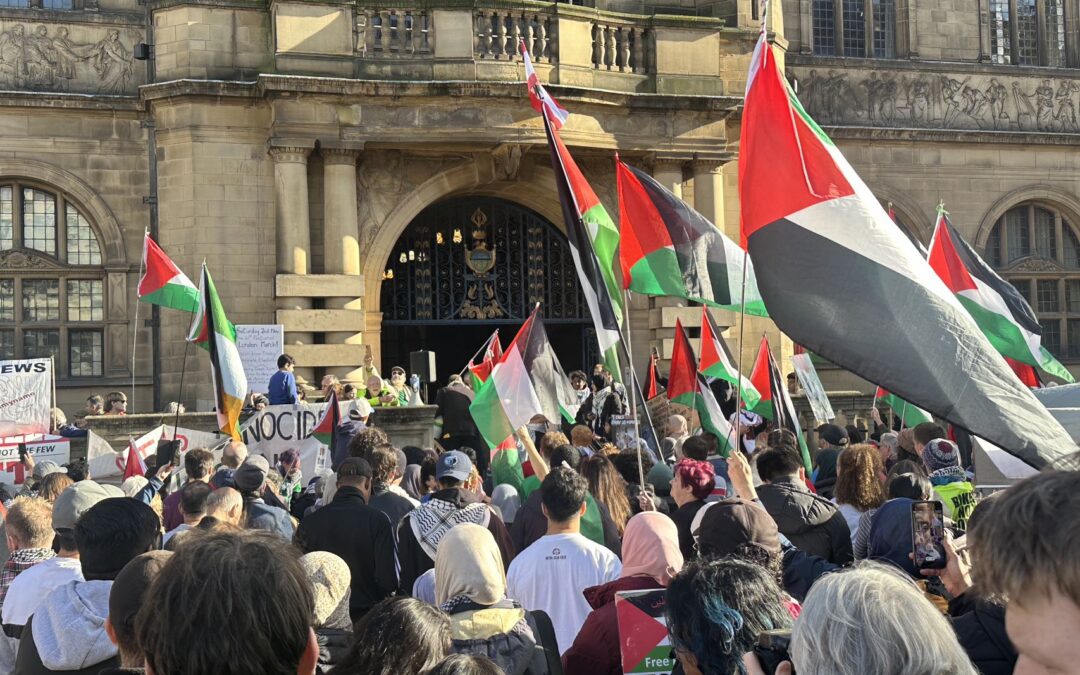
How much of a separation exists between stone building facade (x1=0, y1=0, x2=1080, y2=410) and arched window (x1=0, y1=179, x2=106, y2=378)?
0.11 ft

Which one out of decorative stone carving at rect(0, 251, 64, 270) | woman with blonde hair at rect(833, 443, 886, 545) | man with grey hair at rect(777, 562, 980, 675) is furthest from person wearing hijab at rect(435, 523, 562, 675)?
decorative stone carving at rect(0, 251, 64, 270)

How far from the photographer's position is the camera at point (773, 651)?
3.19 metres

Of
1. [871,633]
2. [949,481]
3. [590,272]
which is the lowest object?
[949,481]

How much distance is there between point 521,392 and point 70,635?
6.17 metres

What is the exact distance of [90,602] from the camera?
4.83 metres

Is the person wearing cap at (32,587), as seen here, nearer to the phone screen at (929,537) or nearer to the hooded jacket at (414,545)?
the hooded jacket at (414,545)

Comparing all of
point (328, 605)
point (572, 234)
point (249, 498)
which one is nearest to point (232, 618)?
point (328, 605)

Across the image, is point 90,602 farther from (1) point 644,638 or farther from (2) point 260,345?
(2) point 260,345

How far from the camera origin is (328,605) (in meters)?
4.94

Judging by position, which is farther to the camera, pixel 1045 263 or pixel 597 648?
pixel 1045 263

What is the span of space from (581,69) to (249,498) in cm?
1277

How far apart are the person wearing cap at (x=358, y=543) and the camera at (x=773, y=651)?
153 inches

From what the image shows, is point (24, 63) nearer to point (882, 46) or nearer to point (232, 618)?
point (882, 46)

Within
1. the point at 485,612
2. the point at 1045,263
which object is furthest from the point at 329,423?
the point at 1045,263
